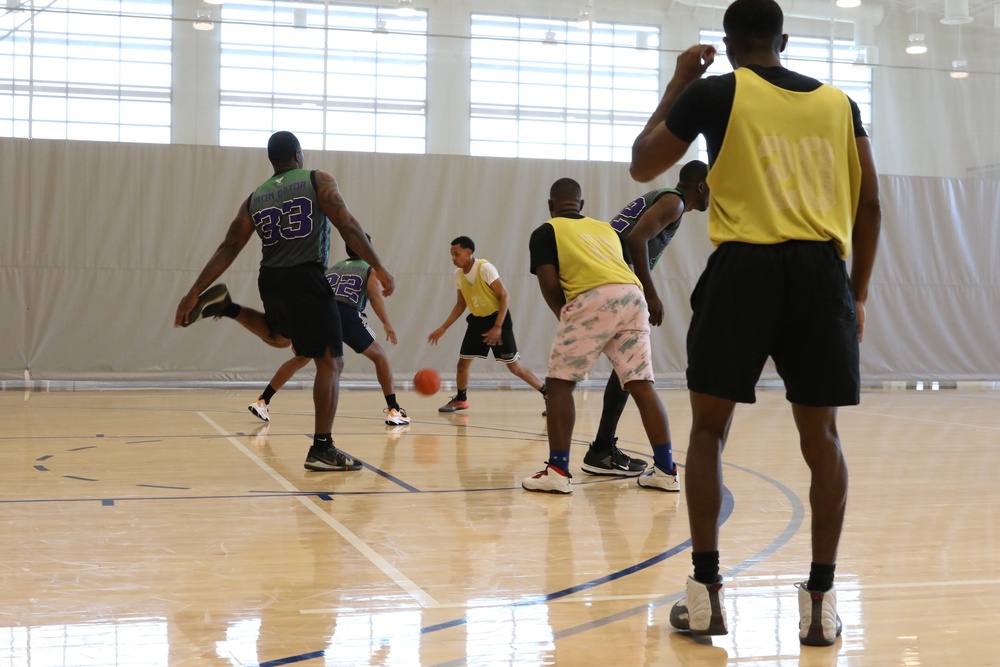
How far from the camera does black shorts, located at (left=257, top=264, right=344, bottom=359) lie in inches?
198

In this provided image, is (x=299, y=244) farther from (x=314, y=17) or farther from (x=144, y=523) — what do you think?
(x=314, y=17)

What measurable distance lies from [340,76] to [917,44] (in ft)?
25.8

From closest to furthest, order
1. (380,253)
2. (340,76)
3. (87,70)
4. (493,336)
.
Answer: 1. (493,336)
2. (87,70)
3. (380,253)
4. (340,76)

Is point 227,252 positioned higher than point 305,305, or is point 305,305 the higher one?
point 227,252

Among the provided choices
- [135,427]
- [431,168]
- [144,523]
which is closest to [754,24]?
[144,523]

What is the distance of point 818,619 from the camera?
2.45 m

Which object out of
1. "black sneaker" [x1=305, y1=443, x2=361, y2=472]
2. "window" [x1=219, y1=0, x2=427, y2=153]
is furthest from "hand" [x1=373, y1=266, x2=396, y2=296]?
"window" [x1=219, y1=0, x2=427, y2=153]

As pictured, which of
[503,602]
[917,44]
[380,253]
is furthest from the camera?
[917,44]

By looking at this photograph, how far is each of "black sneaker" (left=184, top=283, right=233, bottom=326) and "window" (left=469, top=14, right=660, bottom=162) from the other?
25.3 ft

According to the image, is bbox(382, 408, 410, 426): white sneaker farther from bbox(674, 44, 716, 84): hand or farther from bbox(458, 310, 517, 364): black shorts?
bbox(674, 44, 716, 84): hand

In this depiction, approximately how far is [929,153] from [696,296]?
42.8 feet

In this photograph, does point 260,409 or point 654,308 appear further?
point 260,409

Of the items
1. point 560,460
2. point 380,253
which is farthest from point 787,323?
point 380,253

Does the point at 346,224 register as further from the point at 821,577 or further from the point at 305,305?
the point at 821,577
